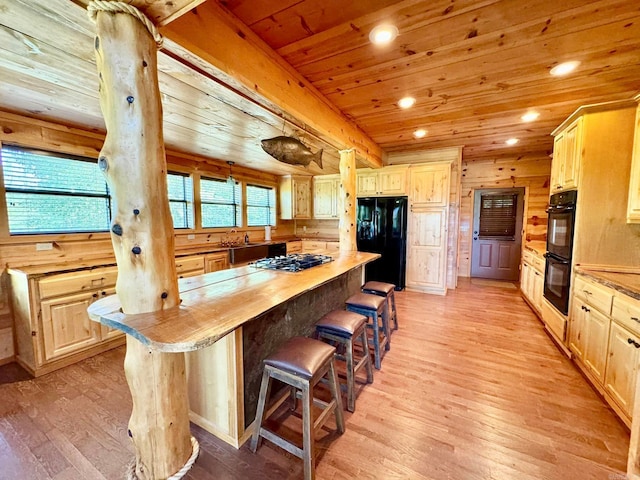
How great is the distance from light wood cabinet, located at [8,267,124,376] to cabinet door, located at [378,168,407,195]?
4.23 m

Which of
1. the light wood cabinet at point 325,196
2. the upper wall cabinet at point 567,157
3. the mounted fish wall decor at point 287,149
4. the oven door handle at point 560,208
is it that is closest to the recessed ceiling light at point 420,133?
the upper wall cabinet at point 567,157

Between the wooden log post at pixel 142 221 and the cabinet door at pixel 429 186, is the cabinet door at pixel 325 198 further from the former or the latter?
the wooden log post at pixel 142 221

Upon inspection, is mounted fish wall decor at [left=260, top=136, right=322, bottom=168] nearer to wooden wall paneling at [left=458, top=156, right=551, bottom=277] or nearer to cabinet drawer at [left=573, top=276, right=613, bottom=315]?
cabinet drawer at [left=573, top=276, right=613, bottom=315]

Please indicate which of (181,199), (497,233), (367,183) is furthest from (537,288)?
(181,199)

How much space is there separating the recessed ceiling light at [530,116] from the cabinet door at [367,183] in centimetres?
225

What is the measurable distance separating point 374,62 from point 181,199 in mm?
3386

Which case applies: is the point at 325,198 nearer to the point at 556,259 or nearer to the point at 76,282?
the point at 556,259

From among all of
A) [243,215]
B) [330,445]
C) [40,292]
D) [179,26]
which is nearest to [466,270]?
[243,215]

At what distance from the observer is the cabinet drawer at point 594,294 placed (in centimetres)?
195

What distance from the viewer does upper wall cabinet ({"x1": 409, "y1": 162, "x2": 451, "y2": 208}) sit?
440 centimetres

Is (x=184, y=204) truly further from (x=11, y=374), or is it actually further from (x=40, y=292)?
(x=11, y=374)

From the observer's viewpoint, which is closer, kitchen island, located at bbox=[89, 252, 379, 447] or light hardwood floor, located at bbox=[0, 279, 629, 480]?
kitchen island, located at bbox=[89, 252, 379, 447]

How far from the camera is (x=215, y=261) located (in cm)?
395

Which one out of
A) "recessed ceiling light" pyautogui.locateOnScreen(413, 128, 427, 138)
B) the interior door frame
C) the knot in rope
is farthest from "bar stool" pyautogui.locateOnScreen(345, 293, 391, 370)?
the interior door frame
